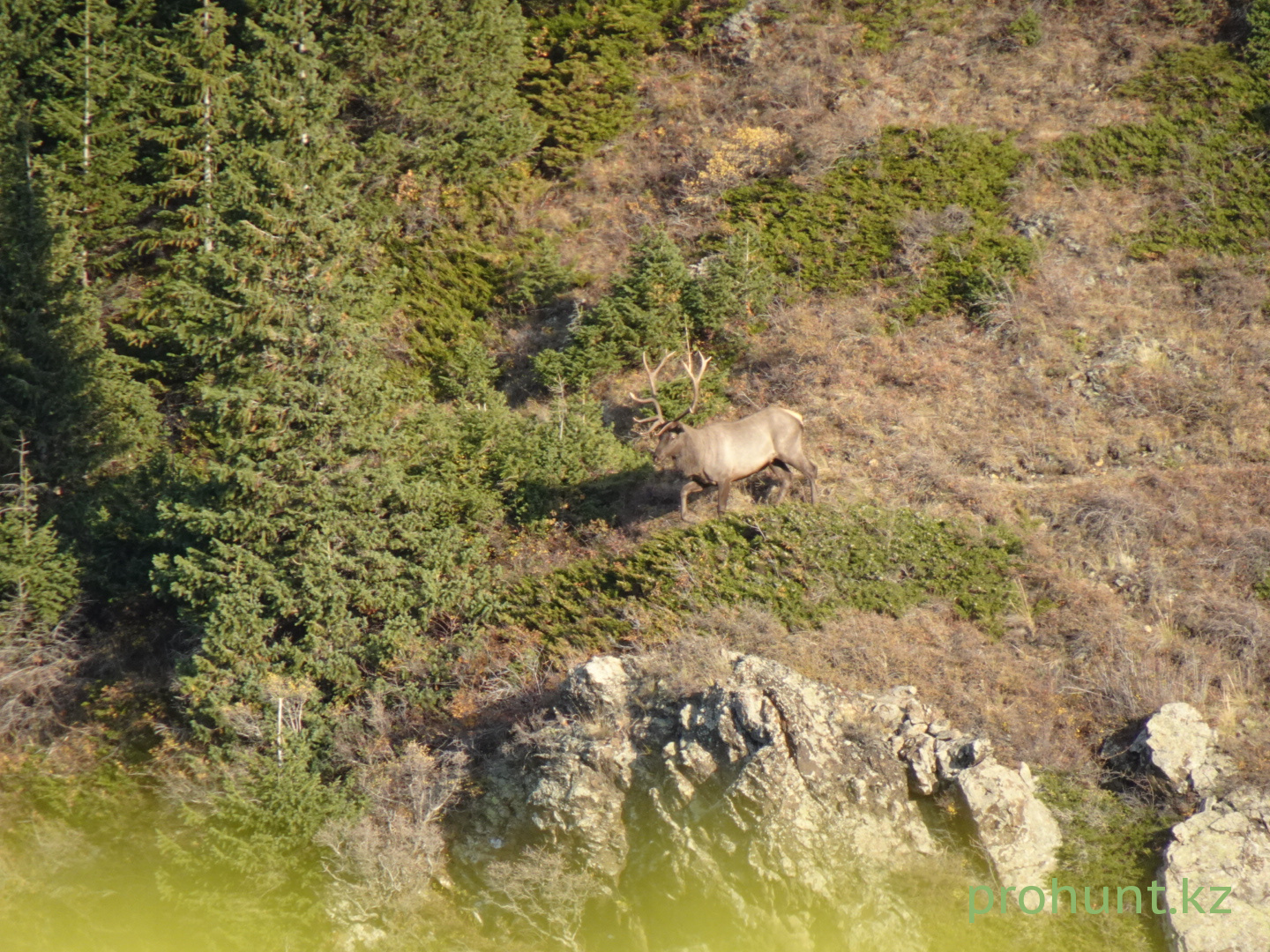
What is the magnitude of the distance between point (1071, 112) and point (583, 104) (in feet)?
41.6

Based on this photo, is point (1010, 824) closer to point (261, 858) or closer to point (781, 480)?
point (781, 480)

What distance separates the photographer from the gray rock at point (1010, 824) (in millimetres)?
13578

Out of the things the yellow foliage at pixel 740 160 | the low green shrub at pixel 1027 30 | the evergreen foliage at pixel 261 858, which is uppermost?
the low green shrub at pixel 1027 30

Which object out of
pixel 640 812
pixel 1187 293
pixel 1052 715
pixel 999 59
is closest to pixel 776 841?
pixel 640 812

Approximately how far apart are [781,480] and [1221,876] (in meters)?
8.78

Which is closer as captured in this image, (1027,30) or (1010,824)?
(1010,824)

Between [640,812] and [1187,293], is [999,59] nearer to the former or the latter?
[1187,293]

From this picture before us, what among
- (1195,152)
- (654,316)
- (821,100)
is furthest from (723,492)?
(1195,152)

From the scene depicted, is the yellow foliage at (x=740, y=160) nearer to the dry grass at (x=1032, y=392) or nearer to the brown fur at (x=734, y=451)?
the dry grass at (x=1032, y=392)

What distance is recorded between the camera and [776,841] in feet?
45.4

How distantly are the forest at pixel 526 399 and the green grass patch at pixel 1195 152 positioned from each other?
12cm

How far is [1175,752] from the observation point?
1419 cm

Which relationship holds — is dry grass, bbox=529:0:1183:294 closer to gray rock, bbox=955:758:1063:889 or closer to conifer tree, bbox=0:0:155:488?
conifer tree, bbox=0:0:155:488

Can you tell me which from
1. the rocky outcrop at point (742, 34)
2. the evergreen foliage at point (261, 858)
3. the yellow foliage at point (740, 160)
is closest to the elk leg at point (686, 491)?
the evergreen foliage at point (261, 858)
